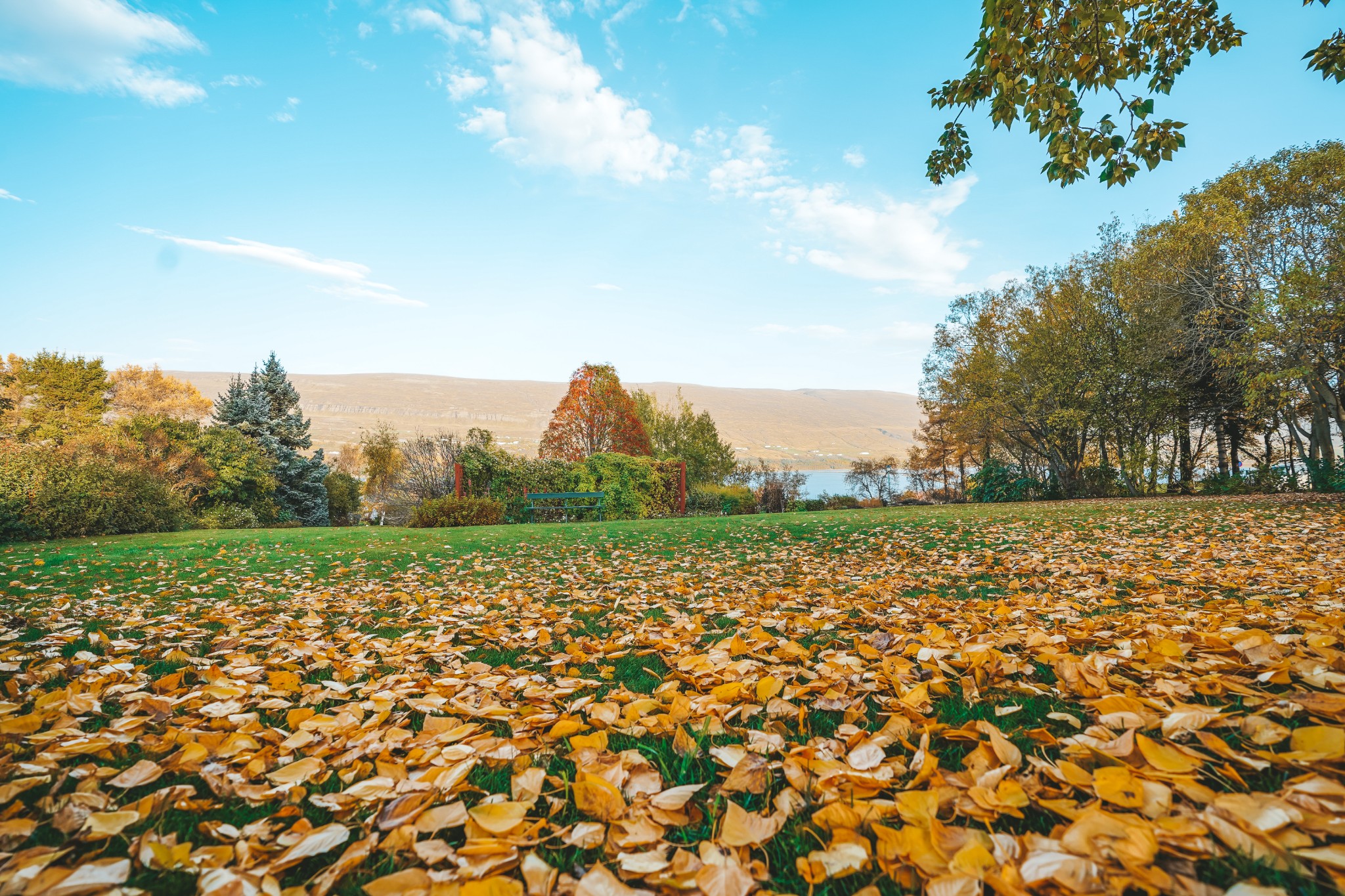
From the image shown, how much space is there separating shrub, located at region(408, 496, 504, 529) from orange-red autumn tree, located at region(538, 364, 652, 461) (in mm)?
8586

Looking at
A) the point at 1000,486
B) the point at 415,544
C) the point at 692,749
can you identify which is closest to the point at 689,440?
the point at 1000,486

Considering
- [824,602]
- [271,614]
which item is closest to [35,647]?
[271,614]

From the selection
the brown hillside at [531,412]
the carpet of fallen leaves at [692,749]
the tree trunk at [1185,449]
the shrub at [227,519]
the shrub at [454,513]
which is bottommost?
the shrub at [227,519]

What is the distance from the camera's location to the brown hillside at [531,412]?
4075 inches

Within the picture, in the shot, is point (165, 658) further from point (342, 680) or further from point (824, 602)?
point (824, 602)

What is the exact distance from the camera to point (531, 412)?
123812mm

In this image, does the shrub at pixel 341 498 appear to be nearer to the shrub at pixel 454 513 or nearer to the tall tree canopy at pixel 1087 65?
the shrub at pixel 454 513

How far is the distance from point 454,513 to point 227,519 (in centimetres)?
755

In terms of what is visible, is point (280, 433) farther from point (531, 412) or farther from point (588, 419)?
point (531, 412)

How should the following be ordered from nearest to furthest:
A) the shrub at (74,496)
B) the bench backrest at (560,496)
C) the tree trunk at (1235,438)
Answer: the shrub at (74,496), the bench backrest at (560,496), the tree trunk at (1235,438)

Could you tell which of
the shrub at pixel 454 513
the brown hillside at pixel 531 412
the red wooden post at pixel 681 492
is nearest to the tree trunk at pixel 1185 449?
the red wooden post at pixel 681 492

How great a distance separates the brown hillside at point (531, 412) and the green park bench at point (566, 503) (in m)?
66.3

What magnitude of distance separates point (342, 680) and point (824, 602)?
102 inches

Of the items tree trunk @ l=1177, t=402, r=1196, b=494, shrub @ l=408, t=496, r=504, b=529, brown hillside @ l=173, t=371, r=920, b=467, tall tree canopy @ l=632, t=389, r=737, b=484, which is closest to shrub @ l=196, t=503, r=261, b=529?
shrub @ l=408, t=496, r=504, b=529
